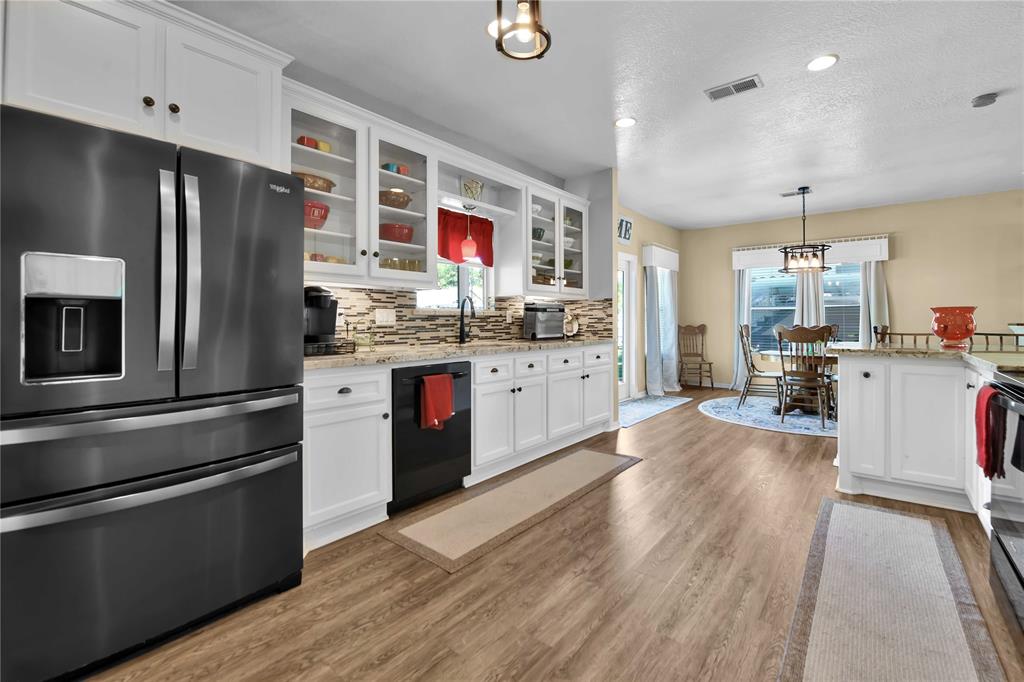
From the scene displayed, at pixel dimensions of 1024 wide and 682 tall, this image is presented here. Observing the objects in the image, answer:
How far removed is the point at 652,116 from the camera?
348 centimetres

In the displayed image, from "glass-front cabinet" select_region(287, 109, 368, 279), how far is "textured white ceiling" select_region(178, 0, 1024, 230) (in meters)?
0.41

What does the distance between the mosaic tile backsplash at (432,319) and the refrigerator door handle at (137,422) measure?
48.2 inches

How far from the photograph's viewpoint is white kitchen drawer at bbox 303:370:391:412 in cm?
223

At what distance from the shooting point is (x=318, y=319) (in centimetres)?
259

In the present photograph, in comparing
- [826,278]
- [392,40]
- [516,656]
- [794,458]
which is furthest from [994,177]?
[516,656]

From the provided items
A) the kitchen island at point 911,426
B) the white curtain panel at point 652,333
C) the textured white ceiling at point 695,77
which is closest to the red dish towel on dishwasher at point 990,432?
the kitchen island at point 911,426

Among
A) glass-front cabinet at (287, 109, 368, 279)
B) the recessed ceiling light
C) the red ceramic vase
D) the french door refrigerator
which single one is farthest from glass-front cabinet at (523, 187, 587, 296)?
the red ceramic vase

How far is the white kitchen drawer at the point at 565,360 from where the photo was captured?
383 cm

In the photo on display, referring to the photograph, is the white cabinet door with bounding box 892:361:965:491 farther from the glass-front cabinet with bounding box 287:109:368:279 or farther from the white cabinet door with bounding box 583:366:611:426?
the glass-front cabinet with bounding box 287:109:368:279

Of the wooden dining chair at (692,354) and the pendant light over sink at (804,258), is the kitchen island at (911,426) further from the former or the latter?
the wooden dining chair at (692,354)

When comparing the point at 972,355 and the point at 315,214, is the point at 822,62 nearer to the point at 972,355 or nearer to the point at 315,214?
the point at 972,355

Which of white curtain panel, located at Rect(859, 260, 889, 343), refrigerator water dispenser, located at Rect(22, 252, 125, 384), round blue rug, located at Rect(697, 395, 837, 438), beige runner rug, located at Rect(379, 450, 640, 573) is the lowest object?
beige runner rug, located at Rect(379, 450, 640, 573)

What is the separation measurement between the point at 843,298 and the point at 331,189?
22.6ft

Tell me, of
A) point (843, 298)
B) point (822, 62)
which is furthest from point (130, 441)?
point (843, 298)
